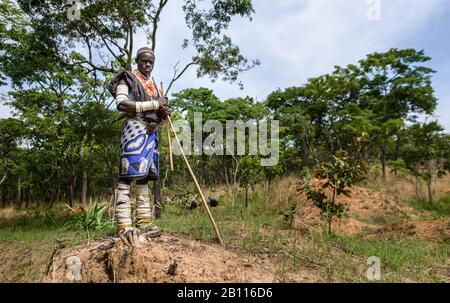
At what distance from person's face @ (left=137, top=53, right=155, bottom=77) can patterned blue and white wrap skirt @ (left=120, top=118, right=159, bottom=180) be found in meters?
0.64

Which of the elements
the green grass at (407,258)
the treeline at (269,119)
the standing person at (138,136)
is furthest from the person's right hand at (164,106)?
the treeline at (269,119)

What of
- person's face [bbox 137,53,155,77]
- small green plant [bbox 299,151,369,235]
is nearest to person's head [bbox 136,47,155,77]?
person's face [bbox 137,53,155,77]

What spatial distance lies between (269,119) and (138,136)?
15.4 meters

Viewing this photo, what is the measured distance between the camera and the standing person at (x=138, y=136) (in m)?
3.62

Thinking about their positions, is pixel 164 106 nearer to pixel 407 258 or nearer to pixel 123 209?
pixel 123 209

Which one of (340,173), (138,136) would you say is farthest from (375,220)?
(138,136)

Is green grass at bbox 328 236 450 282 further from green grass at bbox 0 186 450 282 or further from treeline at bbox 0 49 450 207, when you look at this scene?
treeline at bbox 0 49 450 207

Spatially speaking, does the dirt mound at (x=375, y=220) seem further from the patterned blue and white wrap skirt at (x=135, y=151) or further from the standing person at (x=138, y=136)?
the patterned blue and white wrap skirt at (x=135, y=151)

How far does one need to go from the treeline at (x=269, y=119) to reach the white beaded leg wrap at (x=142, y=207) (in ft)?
22.4

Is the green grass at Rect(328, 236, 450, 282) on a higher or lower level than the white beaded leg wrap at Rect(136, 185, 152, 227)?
lower

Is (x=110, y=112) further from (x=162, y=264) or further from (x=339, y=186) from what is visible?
(x=162, y=264)

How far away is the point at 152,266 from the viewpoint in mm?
3070

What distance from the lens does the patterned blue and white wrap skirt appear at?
12.0 feet

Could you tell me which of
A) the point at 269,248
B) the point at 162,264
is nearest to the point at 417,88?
the point at 269,248
